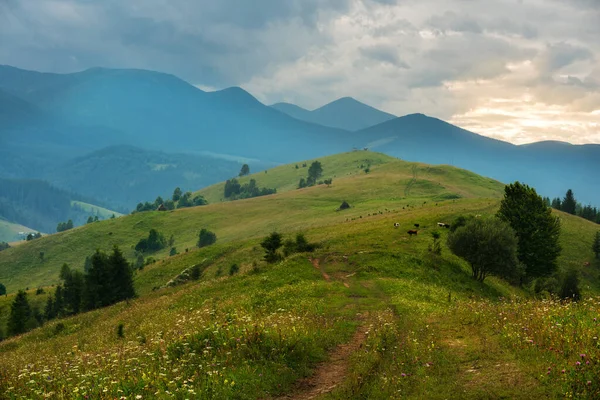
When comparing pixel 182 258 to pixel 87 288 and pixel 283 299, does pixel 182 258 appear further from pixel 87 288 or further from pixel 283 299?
pixel 283 299

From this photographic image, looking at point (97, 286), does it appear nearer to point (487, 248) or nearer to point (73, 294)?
point (73, 294)

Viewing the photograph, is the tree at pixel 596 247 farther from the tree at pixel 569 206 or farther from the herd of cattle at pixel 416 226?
the tree at pixel 569 206

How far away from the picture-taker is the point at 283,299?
2825 cm

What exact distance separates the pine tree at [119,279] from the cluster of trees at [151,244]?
259 feet

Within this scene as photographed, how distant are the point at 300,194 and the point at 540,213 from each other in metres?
129

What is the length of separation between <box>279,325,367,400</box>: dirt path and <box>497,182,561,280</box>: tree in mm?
42737

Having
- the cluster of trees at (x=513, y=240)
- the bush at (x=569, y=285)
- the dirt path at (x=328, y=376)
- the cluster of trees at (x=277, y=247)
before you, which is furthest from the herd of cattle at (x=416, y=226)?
the dirt path at (x=328, y=376)

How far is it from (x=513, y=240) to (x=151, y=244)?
128373mm

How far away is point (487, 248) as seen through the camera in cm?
4131

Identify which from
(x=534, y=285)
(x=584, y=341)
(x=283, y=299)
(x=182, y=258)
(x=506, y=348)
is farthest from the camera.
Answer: (x=182, y=258)

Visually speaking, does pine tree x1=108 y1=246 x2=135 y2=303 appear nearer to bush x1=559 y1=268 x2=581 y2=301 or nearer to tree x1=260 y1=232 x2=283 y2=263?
tree x1=260 y1=232 x2=283 y2=263

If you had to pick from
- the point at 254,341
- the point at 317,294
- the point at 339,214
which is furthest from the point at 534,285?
the point at 339,214

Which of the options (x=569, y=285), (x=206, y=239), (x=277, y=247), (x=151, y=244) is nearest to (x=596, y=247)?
(x=569, y=285)

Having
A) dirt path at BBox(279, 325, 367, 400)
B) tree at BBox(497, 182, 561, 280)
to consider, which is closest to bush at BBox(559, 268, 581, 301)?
tree at BBox(497, 182, 561, 280)
